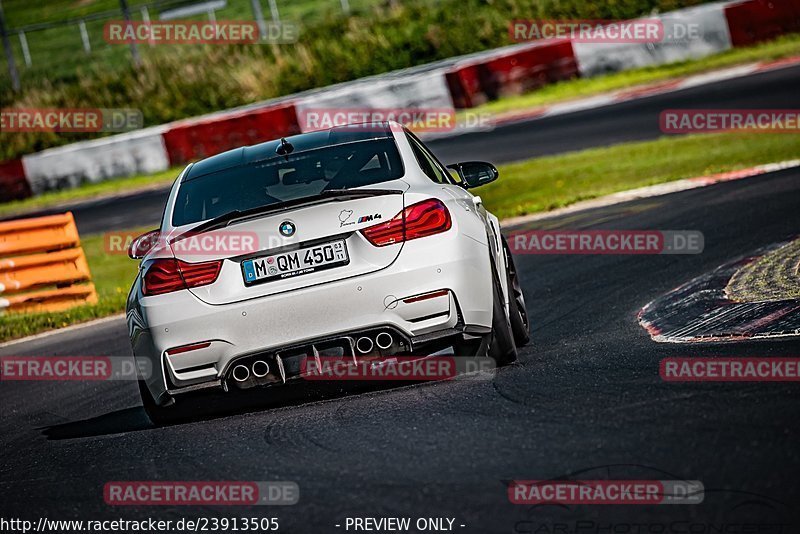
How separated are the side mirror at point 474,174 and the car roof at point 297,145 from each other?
0.57m

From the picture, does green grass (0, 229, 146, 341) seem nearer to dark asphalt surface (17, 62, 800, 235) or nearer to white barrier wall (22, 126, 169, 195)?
dark asphalt surface (17, 62, 800, 235)

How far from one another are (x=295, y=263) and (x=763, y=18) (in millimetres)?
19554

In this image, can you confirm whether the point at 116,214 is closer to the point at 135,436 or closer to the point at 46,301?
the point at 46,301

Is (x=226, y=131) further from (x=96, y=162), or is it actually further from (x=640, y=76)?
(x=640, y=76)

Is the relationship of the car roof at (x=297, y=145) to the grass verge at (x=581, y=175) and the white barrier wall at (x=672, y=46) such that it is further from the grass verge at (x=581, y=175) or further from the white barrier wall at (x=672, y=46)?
the white barrier wall at (x=672, y=46)

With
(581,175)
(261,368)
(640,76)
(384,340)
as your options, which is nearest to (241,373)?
(261,368)

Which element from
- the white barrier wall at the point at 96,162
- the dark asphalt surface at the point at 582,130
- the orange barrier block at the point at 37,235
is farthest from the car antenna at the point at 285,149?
the white barrier wall at the point at 96,162

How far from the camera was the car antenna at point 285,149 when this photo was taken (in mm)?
7059

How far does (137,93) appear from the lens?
3136 centimetres

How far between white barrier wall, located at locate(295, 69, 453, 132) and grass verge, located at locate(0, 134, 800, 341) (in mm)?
6373

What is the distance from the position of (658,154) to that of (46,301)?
7.96 metres

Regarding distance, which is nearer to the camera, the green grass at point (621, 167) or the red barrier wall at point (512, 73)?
the green grass at point (621, 167)

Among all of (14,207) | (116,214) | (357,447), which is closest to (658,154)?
(116,214)

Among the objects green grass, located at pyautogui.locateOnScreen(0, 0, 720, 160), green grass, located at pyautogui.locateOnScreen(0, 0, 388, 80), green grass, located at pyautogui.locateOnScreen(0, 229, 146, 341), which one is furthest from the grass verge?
green grass, located at pyautogui.locateOnScreen(0, 0, 388, 80)
